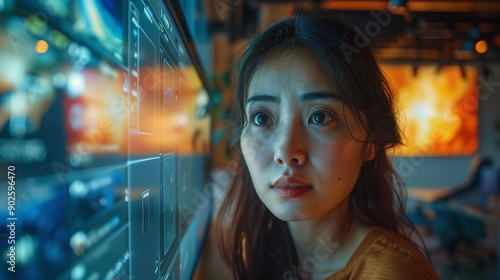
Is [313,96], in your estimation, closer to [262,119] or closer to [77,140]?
[262,119]

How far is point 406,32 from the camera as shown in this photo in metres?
2.25

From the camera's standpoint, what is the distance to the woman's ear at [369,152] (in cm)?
86

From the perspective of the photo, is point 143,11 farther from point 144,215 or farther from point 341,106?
point 341,106

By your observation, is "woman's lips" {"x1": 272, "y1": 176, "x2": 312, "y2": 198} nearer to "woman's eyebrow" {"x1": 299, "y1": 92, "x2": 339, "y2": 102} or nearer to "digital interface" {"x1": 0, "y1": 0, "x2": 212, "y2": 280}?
"woman's eyebrow" {"x1": 299, "y1": 92, "x2": 339, "y2": 102}

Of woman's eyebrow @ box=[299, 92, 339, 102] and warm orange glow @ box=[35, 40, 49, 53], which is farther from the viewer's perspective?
woman's eyebrow @ box=[299, 92, 339, 102]

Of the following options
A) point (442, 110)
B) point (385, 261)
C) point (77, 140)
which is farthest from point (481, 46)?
point (442, 110)

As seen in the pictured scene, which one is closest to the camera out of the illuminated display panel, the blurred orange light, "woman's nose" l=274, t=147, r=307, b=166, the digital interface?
the digital interface

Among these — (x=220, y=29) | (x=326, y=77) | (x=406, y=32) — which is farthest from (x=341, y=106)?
(x=220, y=29)

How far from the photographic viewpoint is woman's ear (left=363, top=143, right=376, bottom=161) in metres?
0.86

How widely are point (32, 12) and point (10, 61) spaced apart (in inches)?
1.5

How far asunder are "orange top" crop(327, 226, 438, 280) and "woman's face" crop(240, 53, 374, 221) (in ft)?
0.44

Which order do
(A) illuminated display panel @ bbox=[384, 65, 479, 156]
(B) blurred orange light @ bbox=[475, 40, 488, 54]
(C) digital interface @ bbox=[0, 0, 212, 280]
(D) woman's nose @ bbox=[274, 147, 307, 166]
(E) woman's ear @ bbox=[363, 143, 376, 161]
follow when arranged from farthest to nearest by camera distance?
(A) illuminated display panel @ bbox=[384, 65, 479, 156], (B) blurred orange light @ bbox=[475, 40, 488, 54], (E) woman's ear @ bbox=[363, 143, 376, 161], (D) woman's nose @ bbox=[274, 147, 307, 166], (C) digital interface @ bbox=[0, 0, 212, 280]

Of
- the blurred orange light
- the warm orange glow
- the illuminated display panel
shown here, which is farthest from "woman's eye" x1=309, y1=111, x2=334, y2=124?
the illuminated display panel
